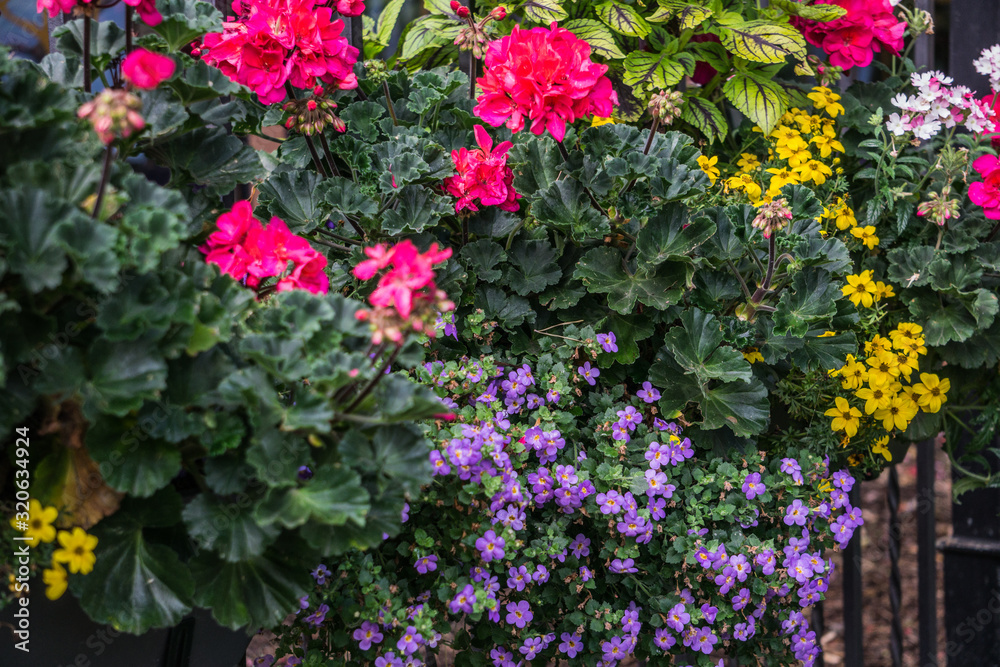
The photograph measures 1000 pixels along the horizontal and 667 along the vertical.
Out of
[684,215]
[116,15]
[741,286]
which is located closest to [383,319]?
[684,215]

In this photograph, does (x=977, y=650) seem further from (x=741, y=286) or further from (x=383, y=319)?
(x=383, y=319)

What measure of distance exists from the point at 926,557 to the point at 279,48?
79.6 inches

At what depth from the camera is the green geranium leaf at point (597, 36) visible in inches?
60.9

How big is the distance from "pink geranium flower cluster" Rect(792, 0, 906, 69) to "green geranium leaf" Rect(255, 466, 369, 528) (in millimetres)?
1533

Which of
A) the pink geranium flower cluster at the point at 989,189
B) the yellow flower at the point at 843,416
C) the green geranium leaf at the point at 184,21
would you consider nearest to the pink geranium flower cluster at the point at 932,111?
the pink geranium flower cluster at the point at 989,189

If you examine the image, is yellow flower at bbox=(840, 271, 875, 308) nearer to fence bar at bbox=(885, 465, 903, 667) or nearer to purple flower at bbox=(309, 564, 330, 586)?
fence bar at bbox=(885, 465, 903, 667)

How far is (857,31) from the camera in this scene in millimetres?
1724

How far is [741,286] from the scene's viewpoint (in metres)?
1.37

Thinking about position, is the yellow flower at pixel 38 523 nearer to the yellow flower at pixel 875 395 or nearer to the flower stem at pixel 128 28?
the flower stem at pixel 128 28

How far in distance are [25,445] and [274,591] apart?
0.99 feet

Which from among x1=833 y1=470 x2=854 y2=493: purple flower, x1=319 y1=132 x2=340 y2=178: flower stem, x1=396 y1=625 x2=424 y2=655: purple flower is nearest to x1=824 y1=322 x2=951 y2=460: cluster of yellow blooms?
x1=833 y1=470 x2=854 y2=493: purple flower

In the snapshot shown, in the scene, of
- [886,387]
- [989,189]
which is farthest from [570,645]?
[989,189]

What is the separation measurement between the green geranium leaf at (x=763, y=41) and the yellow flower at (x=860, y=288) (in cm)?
45

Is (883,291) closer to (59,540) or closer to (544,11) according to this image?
(544,11)
